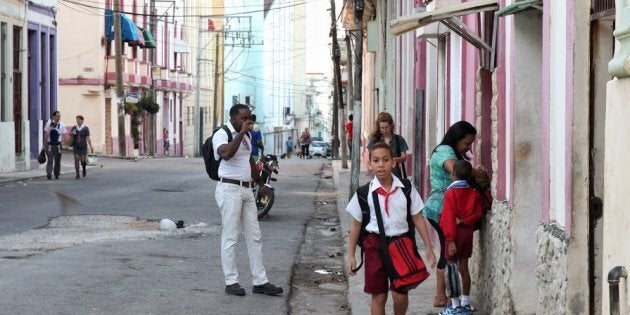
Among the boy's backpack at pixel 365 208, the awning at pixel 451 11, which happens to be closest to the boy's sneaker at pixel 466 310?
the boy's backpack at pixel 365 208

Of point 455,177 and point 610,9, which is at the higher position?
point 610,9

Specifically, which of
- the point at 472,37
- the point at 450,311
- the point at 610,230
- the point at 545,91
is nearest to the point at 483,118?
the point at 472,37

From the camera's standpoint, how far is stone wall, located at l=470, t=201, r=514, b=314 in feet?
28.8

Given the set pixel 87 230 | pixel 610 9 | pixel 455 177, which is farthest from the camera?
pixel 87 230

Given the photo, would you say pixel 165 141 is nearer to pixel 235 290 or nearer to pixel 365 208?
pixel 235 290

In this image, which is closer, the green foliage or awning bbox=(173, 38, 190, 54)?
the green foliage

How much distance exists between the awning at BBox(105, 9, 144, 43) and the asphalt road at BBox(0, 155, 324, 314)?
1083 inches

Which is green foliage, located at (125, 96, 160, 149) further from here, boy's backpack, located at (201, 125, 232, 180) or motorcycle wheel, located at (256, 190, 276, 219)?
boy's backpack, located at (201, 125, 232, 180)

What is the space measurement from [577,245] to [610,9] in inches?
51.0

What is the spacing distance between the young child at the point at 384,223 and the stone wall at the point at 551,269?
0.92m

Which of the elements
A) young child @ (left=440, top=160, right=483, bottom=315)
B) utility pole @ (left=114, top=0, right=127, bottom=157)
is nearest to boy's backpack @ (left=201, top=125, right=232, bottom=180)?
young child @ (left=440, top=160, right=483, bottom=315)

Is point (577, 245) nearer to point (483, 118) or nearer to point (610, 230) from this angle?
point (610, 230)

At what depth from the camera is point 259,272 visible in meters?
10.9

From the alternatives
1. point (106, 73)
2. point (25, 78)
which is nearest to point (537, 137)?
point (25, 78)
